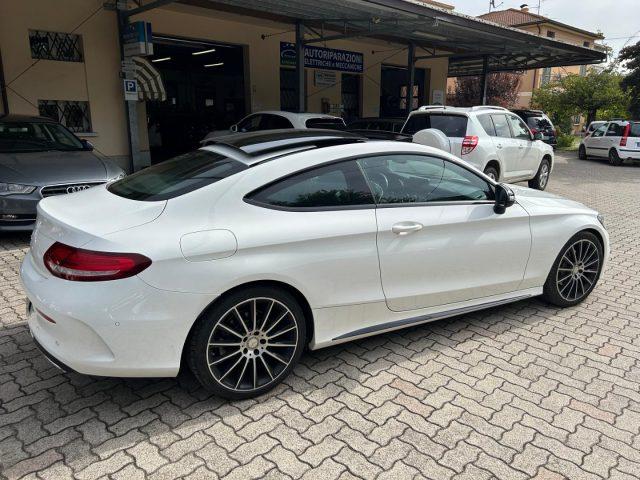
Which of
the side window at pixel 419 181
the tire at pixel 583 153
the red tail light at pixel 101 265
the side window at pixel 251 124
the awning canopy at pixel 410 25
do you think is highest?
the awning canopy at pixel 410 25

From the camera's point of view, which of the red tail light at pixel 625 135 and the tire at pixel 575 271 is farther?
the red tail light at pixel 625 135

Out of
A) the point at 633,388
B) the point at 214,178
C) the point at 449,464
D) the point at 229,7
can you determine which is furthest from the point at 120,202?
the point at 229,7

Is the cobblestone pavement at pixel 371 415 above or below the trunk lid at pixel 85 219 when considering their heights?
below

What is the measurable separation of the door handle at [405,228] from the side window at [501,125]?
23.4 feet

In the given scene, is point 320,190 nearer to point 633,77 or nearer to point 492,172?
point 492,172

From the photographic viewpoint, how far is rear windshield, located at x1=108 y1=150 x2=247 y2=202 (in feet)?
10.1

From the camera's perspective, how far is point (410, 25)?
1221 cm

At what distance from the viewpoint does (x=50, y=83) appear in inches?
422

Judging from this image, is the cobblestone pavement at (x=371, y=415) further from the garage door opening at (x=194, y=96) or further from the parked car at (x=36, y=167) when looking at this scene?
the garage door opening at (x=194, y=96)

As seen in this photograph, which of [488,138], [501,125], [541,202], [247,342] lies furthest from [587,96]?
[247,342]

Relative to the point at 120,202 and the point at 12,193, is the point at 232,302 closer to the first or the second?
the point at 120,202

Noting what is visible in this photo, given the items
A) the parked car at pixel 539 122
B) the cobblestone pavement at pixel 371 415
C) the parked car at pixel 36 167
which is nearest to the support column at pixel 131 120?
the parked car at pixel 36 167

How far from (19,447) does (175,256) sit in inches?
50.1

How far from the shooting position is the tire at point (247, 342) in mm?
2848
